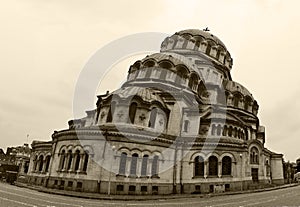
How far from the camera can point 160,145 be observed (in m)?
26.7

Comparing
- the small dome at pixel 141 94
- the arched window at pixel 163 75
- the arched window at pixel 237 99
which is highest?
the arched window at pixel 163 75

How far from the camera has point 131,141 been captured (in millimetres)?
25516

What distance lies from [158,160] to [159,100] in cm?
794

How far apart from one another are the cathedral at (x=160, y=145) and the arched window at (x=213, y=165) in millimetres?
96

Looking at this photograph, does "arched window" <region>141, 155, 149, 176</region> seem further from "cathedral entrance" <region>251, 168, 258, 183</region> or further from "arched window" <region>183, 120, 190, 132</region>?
"cathedral entrance" <region>251, 168, 258, 183</region>

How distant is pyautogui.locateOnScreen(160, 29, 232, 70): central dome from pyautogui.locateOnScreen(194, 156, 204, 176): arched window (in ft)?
71.6

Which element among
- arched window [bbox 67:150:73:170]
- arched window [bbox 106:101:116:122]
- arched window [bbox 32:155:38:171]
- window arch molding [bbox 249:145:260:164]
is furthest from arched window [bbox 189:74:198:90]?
arched window [bbox 32:155:38:171]

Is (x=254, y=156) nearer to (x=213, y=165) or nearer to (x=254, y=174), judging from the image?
(x=254, y=174)

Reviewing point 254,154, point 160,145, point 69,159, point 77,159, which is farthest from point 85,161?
point 254,154

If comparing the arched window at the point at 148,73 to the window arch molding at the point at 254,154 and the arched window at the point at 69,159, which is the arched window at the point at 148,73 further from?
the window arch molding at the point at 254,154

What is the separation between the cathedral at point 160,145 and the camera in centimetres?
2498

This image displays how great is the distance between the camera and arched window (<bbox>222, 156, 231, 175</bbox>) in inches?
1074

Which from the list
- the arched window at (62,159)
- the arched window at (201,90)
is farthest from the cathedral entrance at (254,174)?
the arched window at (62,159)

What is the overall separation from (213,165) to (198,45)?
25145 millimetres
